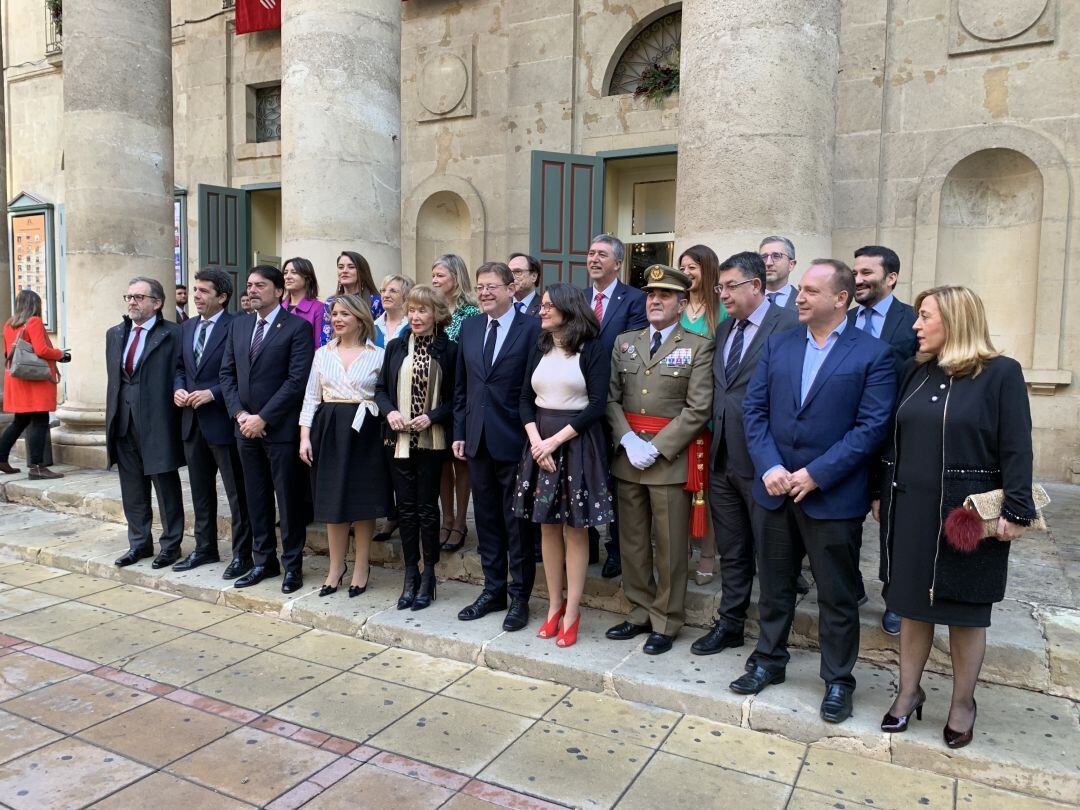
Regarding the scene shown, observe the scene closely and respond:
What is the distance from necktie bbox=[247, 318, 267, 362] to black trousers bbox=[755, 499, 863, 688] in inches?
134

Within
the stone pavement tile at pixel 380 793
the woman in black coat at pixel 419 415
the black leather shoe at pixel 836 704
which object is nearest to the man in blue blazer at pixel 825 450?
the black leather shoe at pixel 836 704

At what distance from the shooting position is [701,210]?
15.8ft

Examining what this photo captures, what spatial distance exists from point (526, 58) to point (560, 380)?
24.6 ft

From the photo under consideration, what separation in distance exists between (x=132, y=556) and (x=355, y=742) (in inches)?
129

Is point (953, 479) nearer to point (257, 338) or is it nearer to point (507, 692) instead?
point (507, 692)

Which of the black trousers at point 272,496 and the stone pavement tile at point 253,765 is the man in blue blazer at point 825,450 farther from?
the black trousers at point 272,496

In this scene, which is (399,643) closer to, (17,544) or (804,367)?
(804,367)

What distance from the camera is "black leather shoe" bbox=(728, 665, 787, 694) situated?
3.65 meters

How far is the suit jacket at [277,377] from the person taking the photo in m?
5.15

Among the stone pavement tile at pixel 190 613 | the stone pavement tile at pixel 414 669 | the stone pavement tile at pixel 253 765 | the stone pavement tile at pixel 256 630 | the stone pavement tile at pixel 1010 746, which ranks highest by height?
the stone pavement tile at pixel 1010 746

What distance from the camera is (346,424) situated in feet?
16.1

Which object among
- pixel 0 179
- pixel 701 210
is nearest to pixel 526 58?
pixel 701 210

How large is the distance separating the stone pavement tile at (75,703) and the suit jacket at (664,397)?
2.68 meters

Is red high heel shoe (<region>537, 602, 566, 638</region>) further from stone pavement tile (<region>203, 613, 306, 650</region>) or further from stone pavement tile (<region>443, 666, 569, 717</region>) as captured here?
stone pavement tile (<region>203, 613, 306, 650</region>)
